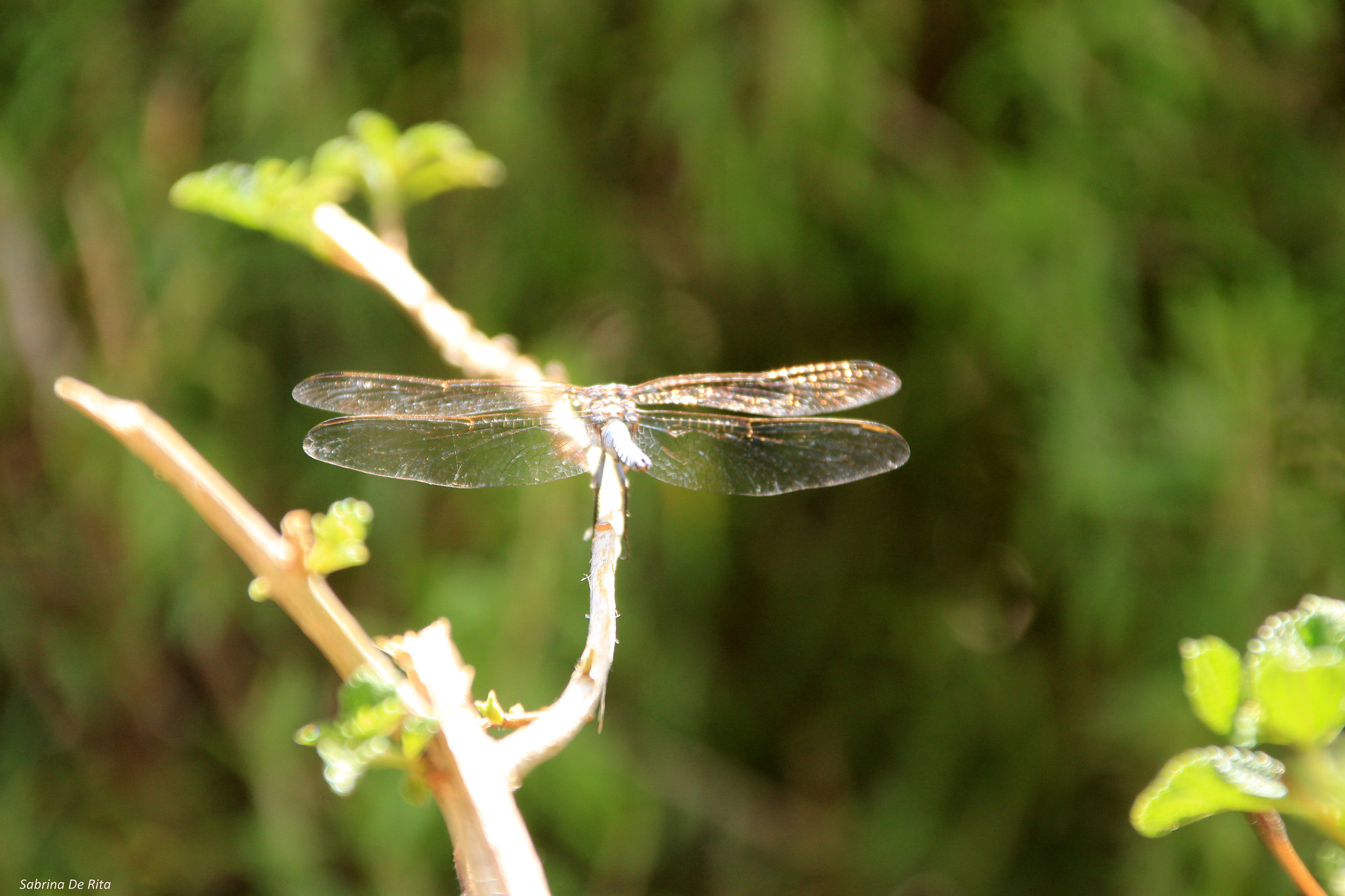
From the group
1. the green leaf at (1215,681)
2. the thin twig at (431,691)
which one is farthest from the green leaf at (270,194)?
the green leaf at (1215,681)

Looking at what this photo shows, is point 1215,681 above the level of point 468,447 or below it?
below

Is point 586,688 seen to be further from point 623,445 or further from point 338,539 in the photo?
point 623,445

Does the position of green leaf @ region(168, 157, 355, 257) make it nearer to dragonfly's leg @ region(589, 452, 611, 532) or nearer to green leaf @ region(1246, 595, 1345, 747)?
dragonfly's leg @ region(589, 452, 611, 532)

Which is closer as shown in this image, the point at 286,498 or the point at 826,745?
the point at 286,498

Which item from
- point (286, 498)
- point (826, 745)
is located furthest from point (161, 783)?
point (826, 745)

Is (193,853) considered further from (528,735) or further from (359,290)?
(528,735)

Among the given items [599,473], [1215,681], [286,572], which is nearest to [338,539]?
[286,572]

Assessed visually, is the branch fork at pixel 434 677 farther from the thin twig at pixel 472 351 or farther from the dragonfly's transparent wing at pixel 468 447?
the dragonfly's transparent wing at pixel 468 447
